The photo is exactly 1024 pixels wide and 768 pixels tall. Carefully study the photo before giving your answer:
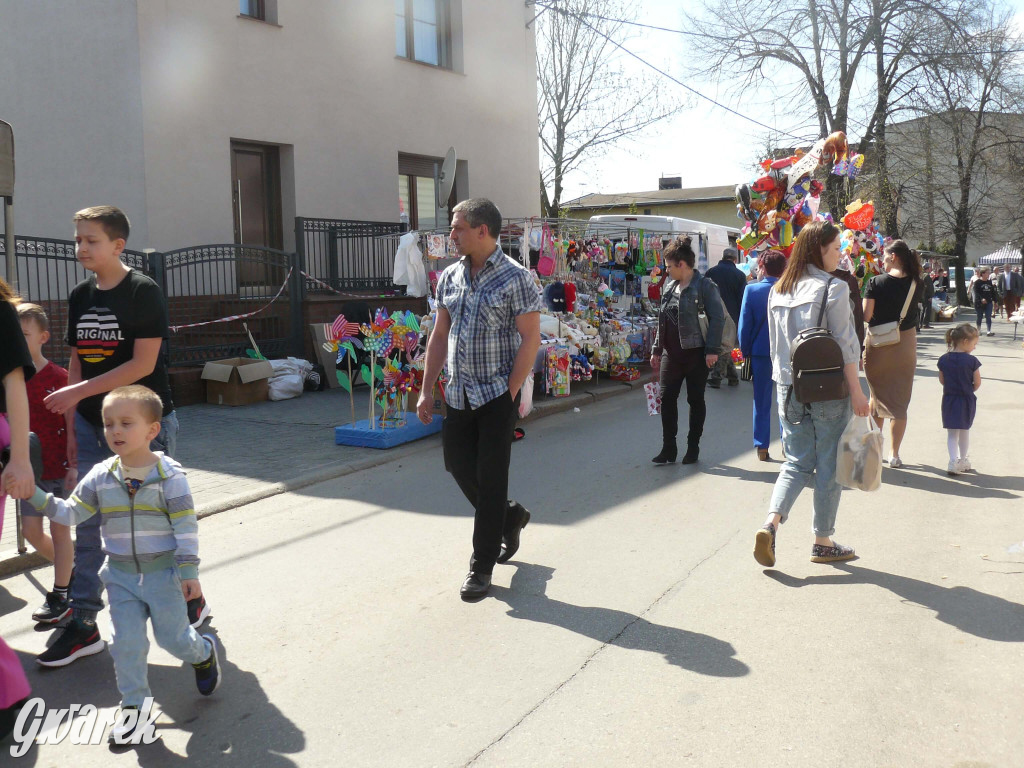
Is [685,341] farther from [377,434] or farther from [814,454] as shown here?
[377,434]

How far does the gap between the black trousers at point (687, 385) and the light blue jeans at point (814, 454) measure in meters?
2.66

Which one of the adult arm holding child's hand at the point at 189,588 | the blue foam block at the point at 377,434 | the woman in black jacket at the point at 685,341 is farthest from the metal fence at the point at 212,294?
the adult arm holding child's hand at the point at 189,588

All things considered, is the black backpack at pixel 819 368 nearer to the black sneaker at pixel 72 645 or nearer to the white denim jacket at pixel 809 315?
the white denim jacket at pixel 809 315

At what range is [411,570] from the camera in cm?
517

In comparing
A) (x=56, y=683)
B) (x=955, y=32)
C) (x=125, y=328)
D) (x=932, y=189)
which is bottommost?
(x=56, y=683)

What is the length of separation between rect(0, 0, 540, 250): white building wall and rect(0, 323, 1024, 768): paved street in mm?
7926

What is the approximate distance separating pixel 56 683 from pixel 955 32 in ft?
89.7

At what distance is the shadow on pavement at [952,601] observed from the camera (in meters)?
4.18

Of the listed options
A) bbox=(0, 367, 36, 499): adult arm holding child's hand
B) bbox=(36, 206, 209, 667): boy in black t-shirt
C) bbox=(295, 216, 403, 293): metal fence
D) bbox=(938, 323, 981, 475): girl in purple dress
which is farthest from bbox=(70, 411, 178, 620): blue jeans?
bbox=(295, 216, 403, 293): metal fence

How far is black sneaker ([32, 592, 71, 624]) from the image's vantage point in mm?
4418

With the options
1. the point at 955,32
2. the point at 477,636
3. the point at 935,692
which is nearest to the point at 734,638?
the point at 935,692

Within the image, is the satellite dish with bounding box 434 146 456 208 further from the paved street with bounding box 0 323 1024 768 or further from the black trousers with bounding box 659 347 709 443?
the paved street with bounding box 0 323 1024 768

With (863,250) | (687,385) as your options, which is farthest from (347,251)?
(687,385)

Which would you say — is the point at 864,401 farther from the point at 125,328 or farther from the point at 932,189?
the point at 932,189
